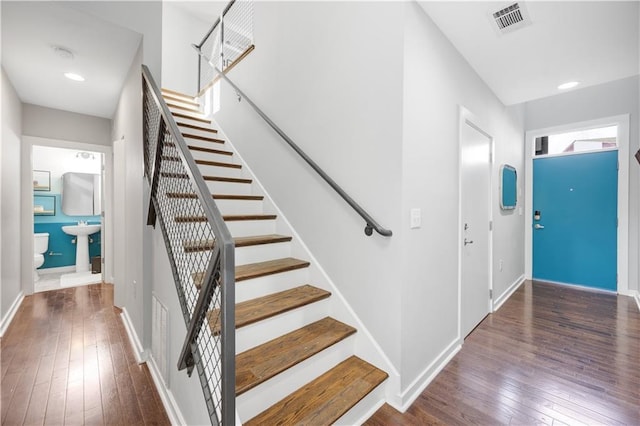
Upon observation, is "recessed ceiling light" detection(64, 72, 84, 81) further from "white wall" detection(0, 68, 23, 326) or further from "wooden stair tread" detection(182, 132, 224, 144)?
Result: "wooden stair tread" detection(182, 132, 224, 144)

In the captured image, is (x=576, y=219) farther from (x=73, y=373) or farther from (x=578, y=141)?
(x=73, y=373)

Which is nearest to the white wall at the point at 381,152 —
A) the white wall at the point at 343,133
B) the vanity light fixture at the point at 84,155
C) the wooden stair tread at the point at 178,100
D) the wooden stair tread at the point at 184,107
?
the white wall at the point at 343,133

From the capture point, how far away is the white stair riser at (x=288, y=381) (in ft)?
4.43

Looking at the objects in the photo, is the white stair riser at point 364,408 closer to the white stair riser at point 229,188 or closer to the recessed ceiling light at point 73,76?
the white stair riser at point 229,188

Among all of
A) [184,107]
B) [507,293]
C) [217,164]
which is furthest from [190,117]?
[507,293]

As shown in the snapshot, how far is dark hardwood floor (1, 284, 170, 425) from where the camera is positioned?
1736 mm

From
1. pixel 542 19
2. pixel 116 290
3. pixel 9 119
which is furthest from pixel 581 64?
pixel 9 119

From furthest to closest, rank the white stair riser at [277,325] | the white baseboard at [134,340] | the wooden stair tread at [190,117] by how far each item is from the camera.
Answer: the wooden stair tread at [190,117]
the white baseboard at [134,340]
the white stair riser at [277,325]

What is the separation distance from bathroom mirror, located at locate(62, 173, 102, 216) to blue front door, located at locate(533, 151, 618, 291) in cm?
846

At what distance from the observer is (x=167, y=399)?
183 cm

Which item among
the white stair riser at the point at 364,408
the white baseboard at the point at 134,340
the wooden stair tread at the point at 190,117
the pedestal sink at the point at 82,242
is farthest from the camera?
A: the pedestal sink at the point at 82,242

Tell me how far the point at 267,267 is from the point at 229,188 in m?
1.13

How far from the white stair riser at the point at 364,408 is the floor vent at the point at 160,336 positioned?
124cm

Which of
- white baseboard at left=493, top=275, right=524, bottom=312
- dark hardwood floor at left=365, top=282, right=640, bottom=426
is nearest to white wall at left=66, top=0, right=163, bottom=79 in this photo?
dark hardwood floor at left=365, top=282, right=640, bottom=426
